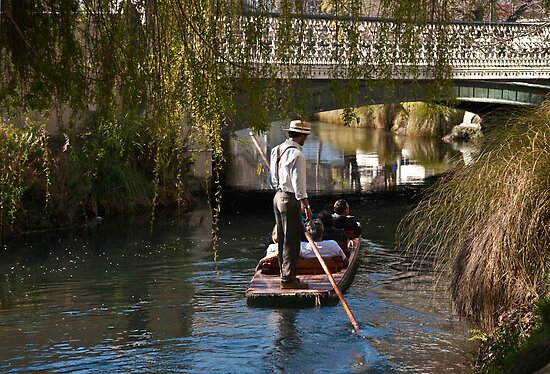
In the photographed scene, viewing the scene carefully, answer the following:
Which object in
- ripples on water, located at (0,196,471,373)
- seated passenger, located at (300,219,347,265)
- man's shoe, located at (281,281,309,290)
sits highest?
seated passenger, located at (300,219,347,265)

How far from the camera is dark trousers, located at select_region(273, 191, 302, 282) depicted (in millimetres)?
10727

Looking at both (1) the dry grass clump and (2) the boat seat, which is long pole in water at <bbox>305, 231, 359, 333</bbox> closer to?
(2) the boat seat

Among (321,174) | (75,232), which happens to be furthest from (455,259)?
(321,174)

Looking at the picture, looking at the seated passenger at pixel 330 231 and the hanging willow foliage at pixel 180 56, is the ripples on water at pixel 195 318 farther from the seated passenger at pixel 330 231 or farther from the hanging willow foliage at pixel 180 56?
the hanging willow foliage at pixel 180 56

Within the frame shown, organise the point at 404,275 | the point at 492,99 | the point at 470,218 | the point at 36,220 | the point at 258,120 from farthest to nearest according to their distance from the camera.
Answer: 1. the point at 492,99
2. the point at 36,220
3. the point at 404,275
4. the point at 470,218
5. the point at 258,120

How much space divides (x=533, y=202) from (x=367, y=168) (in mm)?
18261

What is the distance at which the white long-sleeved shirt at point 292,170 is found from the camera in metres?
10.5

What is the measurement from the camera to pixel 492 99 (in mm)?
23797

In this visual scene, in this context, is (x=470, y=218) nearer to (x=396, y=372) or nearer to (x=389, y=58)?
(x=396, y=372)

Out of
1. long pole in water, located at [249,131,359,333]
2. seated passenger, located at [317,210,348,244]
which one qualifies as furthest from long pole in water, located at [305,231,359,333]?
seated passenger, located at [317,210,348,244]

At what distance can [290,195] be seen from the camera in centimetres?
1069

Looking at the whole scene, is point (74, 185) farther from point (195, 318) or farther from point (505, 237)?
point (505, 237)

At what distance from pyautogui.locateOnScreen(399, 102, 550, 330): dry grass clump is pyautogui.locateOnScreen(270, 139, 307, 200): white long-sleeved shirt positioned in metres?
1.66

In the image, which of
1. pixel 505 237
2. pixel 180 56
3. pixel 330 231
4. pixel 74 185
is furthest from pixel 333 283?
pixel 74 185
